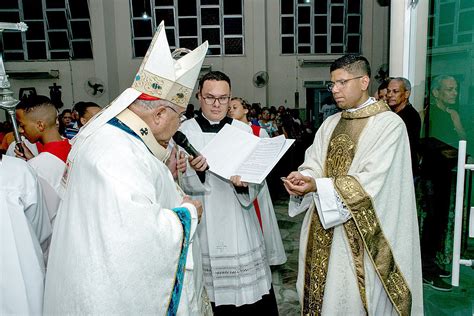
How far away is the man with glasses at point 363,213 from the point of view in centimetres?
216

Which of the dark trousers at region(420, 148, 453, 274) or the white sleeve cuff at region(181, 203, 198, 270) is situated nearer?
the white sleeve cuff at region(181, 203, 198, 270)

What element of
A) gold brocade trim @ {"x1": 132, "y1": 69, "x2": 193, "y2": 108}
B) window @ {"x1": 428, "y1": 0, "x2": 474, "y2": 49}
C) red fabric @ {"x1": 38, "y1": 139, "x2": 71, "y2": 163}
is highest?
window @ {"x1": 428, "y1": 0, "x2": 474, "y2": 49}

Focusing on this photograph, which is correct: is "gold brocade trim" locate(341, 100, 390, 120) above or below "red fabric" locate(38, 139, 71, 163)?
above

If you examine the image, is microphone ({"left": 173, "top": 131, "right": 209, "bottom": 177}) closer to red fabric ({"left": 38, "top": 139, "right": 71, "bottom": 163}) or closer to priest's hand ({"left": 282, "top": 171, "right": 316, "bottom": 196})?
priest's hand ({"left": 282, "top": 171, "right": 316, "bottom": 196})

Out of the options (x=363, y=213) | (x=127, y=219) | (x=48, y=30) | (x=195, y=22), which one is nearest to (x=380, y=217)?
(x=363, y=213)

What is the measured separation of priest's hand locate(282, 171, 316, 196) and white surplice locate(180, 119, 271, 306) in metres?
0.48

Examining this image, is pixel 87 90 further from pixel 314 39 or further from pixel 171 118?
pixel 171 118

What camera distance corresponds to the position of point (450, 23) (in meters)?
3.39

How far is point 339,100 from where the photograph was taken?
233 centimetres

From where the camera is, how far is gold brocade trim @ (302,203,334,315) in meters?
2.37

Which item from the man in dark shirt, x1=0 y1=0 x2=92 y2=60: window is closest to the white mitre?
the man in dark shirt

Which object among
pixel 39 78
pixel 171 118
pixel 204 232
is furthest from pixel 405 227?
pixel 39 78

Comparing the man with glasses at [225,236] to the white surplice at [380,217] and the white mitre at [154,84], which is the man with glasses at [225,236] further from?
the white mitre at [154,84]

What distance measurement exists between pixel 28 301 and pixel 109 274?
28.1 inches
